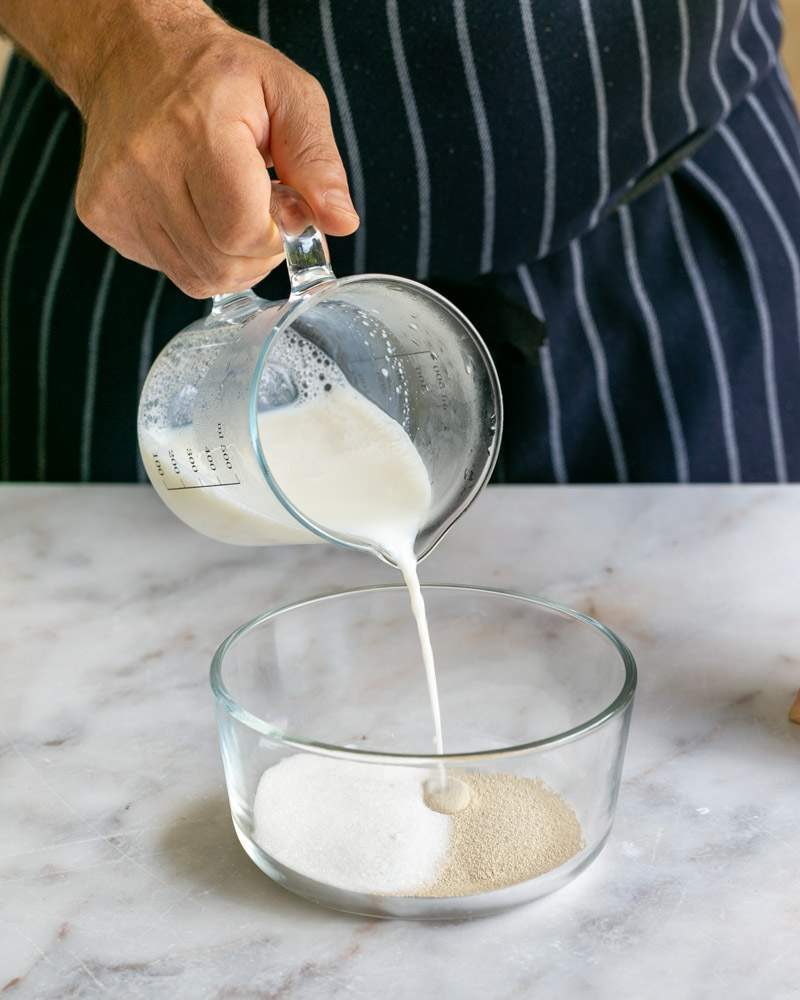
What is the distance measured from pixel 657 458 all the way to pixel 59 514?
579 mm

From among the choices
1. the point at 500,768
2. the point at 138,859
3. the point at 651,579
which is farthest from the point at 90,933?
the point at 651,579

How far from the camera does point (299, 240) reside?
676 mm

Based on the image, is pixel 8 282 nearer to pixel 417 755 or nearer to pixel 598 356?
pixel 598 356

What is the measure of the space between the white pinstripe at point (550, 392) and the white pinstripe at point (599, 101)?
0.10 m

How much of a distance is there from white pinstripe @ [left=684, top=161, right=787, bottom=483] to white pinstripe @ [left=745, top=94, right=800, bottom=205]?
0.09 m

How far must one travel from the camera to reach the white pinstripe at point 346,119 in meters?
1.02

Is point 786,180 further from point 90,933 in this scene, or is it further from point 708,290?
point 90,933

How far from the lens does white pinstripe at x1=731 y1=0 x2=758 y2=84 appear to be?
114 centimetres

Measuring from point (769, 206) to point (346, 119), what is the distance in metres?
0.46

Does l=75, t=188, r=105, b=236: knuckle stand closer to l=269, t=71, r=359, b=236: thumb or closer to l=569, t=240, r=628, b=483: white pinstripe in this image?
l=269, t=71, r=359, b=236: thumb

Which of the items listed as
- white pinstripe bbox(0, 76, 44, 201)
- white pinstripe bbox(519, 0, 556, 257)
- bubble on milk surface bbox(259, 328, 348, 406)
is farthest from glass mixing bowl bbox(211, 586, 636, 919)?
white pinstripe bbox(0, 76, 44, 201)

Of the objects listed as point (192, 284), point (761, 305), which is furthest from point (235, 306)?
point (761, 305)

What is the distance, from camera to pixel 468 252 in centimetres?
114

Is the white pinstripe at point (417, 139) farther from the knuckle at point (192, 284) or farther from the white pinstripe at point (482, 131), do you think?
the knuckle at point (192, 284)
